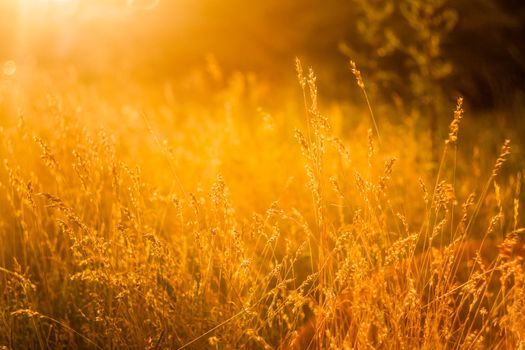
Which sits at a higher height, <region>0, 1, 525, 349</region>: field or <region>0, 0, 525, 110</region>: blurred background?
<region>0, 0, 525, 110</region>: blurred background

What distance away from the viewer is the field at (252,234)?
1.95m

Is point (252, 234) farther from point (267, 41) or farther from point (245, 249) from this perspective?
point (267, 41)

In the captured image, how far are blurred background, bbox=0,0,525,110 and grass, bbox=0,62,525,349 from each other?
7.88 feet

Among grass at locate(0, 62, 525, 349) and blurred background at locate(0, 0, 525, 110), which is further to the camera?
blurred background at locate(0, 0, 525, 110)

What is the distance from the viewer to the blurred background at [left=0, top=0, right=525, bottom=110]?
787 centimetres

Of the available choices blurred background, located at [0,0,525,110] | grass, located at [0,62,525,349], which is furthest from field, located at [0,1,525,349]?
blurred background, located at [0,0,525,110]

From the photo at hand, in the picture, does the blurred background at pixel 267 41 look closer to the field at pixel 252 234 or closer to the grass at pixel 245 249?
the field at pixel 252 234

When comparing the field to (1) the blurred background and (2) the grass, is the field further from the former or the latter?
(1) the blurred background

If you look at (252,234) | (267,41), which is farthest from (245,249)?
(267,41)

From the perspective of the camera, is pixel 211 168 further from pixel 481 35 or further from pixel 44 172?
pixel 481 35

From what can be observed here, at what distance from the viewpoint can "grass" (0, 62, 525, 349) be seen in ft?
6.35

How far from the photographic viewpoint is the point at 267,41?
9.88 m

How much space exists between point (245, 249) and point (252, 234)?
0.43 feet

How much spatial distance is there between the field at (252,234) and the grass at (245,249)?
13 millimetres
